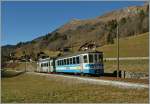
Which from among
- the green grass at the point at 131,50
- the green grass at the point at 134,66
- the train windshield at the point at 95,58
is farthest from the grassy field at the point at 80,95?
the green grass at the point at 131,50

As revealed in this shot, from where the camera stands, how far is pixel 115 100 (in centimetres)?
1909

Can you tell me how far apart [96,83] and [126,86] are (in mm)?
6033

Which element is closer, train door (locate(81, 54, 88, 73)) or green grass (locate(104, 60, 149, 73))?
train door (locate(81, 54, 88, 73))

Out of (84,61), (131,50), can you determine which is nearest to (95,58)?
(84,61)

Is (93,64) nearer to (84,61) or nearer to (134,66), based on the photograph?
(84,61)

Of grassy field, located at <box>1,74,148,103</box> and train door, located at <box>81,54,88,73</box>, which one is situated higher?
train door, located at <box>81,54,88,73</box>

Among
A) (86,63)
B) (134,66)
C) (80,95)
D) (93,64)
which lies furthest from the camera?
(134,66)

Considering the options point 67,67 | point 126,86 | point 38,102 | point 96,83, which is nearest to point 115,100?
point 38,102

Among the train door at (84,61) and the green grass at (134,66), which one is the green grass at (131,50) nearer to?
the green grass at (134,66)

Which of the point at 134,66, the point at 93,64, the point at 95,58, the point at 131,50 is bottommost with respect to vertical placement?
the point at 134,66

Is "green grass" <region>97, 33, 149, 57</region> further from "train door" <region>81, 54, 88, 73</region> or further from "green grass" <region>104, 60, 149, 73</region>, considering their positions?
"train door" <region>81, 54, 88, 73</region>

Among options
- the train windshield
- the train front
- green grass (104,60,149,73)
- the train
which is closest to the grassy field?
the train front

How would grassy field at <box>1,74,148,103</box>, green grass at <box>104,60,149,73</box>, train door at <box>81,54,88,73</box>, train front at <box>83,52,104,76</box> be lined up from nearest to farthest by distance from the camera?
grassy field at <box>1,74,148,103</box>, train front at <box>83,52,104,76</box>, train door at <box>81,54,88,73</box>, green grass at <box>104,60,149,73</box>

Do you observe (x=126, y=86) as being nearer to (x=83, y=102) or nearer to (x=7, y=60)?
(x=83, y=102)
